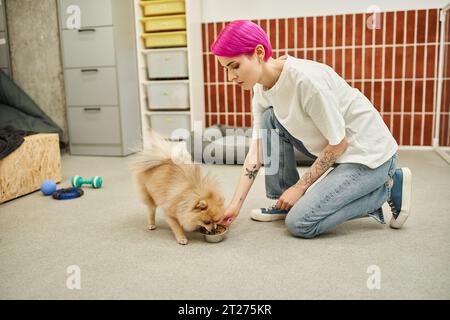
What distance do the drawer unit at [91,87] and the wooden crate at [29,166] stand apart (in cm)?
108

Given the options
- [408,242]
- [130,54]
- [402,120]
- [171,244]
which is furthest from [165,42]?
[408,242]

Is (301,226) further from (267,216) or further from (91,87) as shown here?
(91,87)

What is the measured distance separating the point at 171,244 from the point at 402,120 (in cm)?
287

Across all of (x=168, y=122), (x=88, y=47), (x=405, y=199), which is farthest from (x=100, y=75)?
(x=405, y=199)

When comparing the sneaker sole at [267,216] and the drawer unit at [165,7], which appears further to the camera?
the drawer unit at [165,7]

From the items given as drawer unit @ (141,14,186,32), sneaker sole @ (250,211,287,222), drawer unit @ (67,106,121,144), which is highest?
drawer unit @ (141,14,186,32)

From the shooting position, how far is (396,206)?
6.31 feet

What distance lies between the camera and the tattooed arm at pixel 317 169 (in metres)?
1.72

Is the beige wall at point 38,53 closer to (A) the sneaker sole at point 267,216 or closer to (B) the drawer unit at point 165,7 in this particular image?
(B) the drawer unit at point 165,7

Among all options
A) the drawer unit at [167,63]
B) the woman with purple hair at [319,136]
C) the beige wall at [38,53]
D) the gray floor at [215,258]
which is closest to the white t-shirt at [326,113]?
the woman with purple hair at [319,136]

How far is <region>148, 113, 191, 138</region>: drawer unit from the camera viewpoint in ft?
13.3

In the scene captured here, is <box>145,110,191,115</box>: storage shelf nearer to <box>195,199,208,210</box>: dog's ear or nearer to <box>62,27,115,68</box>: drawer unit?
<box>62,27,115,68</box>: drawer unit

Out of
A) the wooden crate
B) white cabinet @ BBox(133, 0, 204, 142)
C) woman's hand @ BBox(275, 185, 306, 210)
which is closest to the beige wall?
white cabinet @ BBox(133, 0, 204, 142)
